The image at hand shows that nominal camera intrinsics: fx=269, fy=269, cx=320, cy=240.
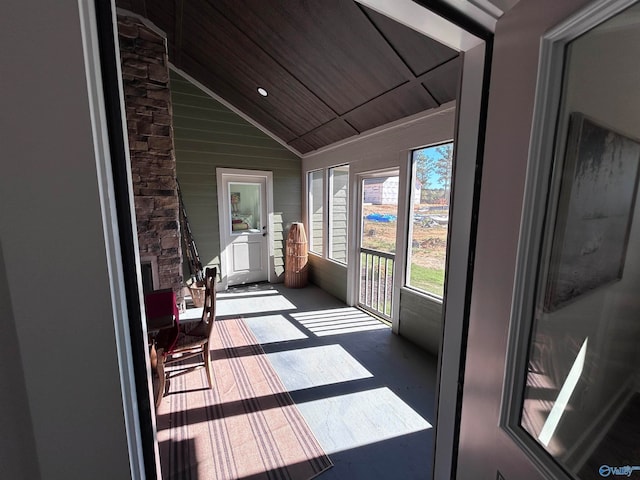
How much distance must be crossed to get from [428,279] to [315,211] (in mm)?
2563

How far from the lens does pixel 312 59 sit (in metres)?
2.59

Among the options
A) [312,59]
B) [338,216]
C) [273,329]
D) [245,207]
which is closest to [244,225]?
[245,207]

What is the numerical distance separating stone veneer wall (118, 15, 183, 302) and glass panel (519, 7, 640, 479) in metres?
3.45

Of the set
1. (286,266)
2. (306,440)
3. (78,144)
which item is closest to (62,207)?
(78,144)

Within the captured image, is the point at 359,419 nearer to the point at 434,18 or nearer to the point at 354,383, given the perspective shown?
the point at 354,383

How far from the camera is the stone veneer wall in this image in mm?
2908

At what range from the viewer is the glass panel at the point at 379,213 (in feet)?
11.0

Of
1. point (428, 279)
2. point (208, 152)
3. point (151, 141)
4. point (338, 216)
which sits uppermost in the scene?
point (208, 152)

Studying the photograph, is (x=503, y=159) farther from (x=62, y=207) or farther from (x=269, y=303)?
(x=269, y=303)

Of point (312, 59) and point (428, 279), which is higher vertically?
point (312, 59)

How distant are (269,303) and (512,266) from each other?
367 centimetres

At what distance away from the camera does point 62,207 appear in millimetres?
419

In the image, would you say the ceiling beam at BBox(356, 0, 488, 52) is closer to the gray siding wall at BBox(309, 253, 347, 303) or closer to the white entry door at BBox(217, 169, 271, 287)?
the gray siding wall at BBox(309, 253, 347, 303)

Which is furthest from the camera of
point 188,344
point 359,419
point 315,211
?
point 315,211
